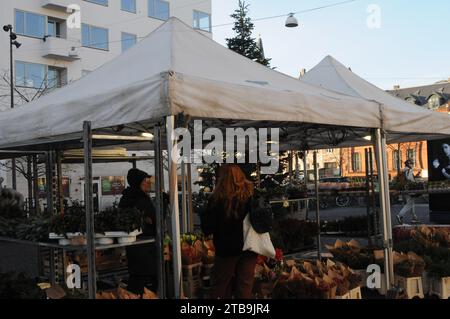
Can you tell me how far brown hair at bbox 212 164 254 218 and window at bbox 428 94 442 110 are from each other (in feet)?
212

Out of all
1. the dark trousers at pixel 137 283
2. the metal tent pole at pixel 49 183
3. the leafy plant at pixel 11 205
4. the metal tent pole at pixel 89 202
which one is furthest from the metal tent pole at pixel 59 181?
the metal tent pole at pixel 89 202

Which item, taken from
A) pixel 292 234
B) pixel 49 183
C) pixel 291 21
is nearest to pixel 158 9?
pixel 291 21

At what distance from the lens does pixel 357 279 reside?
16.2 feet

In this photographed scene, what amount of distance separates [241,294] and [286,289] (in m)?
0.51

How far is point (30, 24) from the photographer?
89.5 ft

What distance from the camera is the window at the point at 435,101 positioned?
63.3 metres

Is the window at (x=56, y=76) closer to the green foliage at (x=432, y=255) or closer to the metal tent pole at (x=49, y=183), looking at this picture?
the metal tent pole at (x=49, y=183)

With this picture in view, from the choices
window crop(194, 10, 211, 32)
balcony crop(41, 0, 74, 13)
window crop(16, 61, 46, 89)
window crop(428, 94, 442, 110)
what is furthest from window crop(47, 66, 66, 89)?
window crop(428, 94, 442, 110)

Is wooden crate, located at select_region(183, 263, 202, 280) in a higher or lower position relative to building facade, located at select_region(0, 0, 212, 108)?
lower

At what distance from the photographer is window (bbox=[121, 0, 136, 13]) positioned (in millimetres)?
31575

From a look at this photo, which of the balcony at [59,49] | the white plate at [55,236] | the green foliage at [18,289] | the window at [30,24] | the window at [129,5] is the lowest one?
the green foliage at [18,289]

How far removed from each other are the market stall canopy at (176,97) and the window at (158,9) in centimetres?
2877

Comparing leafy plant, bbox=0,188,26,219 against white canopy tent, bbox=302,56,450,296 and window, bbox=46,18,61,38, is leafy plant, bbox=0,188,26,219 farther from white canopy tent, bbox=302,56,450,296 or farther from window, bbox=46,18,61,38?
window, bbox=46,18,61,38
